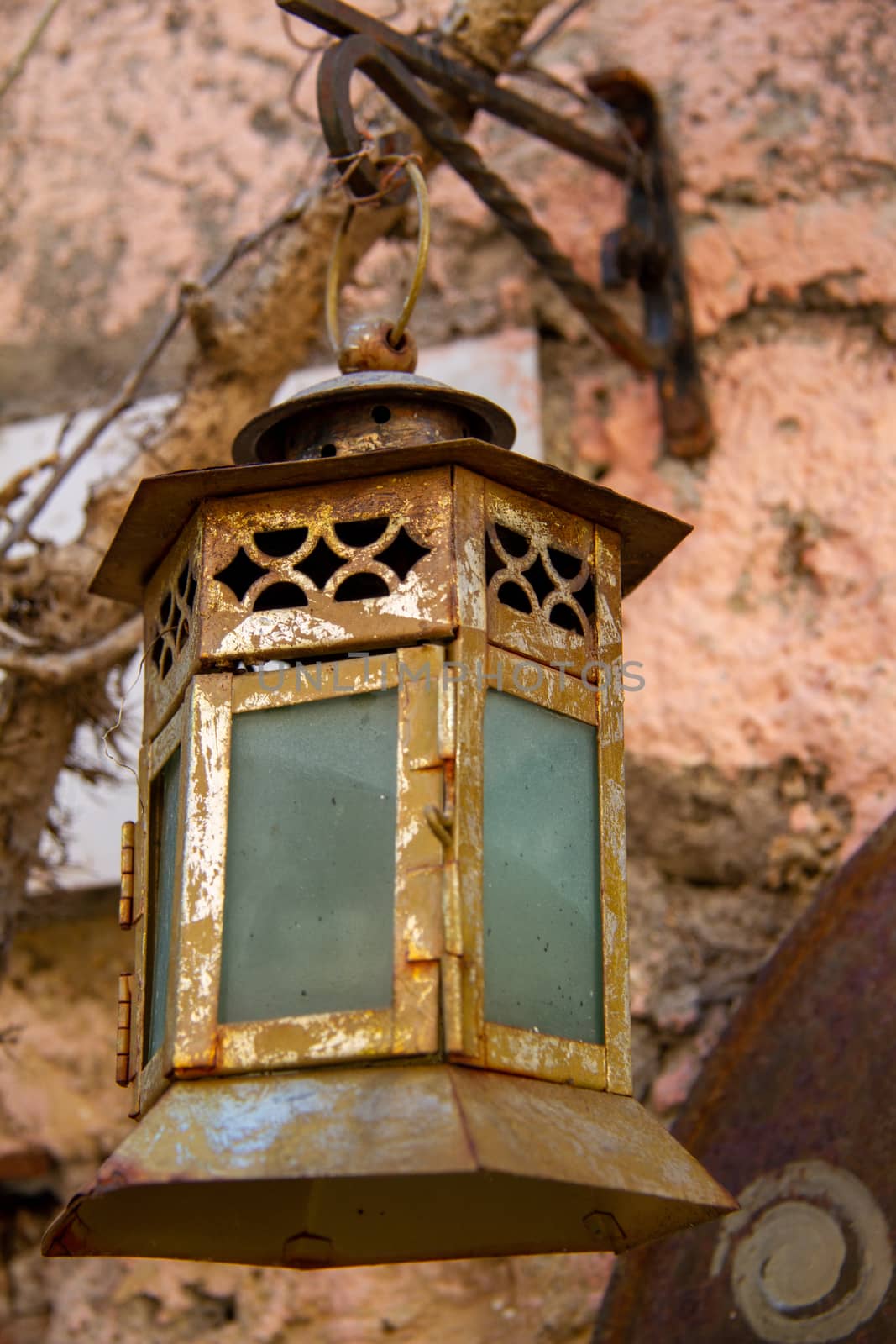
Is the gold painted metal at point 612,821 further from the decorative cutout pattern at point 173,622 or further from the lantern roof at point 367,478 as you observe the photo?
the decorative cutout pattern at point 173,622

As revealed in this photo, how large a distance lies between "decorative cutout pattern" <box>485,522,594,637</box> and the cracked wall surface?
727 mm

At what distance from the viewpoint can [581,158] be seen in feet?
7.58

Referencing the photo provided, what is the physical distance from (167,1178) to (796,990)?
3.06 ft

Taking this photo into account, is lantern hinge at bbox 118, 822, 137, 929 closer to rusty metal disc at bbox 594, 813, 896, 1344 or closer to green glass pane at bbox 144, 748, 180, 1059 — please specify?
green glass pane at bbox 144, 748, 180, 1059

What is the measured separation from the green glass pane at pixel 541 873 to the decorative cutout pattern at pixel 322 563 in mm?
151

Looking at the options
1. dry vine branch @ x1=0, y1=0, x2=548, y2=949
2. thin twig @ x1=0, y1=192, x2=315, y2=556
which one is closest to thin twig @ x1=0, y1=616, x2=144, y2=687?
dry vine branch @ x1=0, y1=0, x2=548, y2=949

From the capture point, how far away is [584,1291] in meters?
1.99

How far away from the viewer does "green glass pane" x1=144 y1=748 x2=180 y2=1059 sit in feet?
4.50

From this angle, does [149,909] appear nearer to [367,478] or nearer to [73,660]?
[367,478]

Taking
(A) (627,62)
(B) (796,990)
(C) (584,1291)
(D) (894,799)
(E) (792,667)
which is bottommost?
(C) (584,1291)

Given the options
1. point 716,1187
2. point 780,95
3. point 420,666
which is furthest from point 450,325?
point 716,1187

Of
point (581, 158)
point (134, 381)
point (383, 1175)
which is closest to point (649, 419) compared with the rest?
point (581, 158)

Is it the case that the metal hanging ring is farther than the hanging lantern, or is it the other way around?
the metal hanging ring

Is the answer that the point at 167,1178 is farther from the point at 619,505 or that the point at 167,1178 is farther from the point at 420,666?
the point at 619,505
